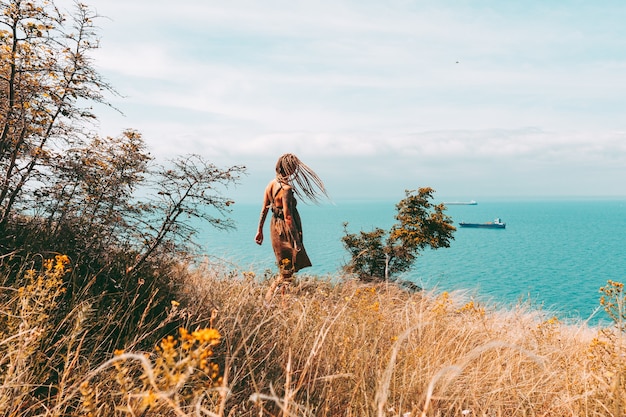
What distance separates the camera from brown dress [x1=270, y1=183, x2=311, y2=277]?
7.04 metres

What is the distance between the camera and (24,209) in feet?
17.9

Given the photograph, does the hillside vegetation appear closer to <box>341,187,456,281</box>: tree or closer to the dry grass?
the dry grass

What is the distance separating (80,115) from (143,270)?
224 cm

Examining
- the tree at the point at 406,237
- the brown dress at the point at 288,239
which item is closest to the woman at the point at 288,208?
the brown dress at the point at 288,239

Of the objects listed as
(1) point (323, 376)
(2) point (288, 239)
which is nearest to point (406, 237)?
(2) point (288, 239)

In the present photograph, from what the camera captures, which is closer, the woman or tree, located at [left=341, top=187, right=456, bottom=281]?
the woman

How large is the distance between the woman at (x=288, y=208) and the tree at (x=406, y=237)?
8524mm

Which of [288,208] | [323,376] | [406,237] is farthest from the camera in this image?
[406,237]

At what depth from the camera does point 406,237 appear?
53.1ft

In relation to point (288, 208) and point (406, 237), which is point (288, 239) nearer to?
point (288, 208)

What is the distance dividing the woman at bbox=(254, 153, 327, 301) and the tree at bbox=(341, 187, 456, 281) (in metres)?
8.52

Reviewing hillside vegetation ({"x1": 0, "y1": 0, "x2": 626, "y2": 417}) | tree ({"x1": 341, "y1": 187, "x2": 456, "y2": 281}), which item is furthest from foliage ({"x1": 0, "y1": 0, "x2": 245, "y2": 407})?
tree ({"x1": 341, "y1": 187, "x2": 456, "y2": 281})

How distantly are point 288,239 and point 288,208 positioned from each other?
1.74 ft

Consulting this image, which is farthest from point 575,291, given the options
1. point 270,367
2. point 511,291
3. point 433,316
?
point 270,367
